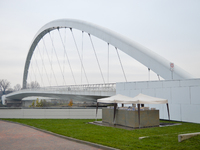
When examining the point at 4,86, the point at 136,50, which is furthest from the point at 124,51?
the point at 4,86

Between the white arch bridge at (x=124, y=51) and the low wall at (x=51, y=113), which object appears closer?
the white arch bridge at (x=124, y=51)

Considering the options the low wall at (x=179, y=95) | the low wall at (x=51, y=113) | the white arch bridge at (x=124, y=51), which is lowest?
the low wall at (x=51, y=113)

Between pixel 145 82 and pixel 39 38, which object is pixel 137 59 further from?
pixel 39 38

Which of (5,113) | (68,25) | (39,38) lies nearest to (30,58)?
(39,38)

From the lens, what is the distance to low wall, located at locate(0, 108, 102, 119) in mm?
21297

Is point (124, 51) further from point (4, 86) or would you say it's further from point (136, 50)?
point (4, 86)

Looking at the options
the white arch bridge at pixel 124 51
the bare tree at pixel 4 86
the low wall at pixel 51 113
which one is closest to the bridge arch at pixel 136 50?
the white arch bridge at pixel 124 51

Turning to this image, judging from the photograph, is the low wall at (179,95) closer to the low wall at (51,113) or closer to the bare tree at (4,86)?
the low wall at (51,113)

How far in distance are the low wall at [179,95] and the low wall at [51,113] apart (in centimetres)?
534

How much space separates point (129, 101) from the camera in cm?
1420

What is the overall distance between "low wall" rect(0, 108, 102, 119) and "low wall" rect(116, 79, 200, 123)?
534 centimetres

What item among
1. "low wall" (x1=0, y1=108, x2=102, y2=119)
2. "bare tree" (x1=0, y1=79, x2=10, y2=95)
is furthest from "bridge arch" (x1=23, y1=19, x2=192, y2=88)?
"bare tree" (x1=0, y1=79, x2=10, y2=95)

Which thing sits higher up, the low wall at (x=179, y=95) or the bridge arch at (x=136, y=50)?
the bridge arch at (x=136, y=50)

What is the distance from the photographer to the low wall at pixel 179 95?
1609 cm
